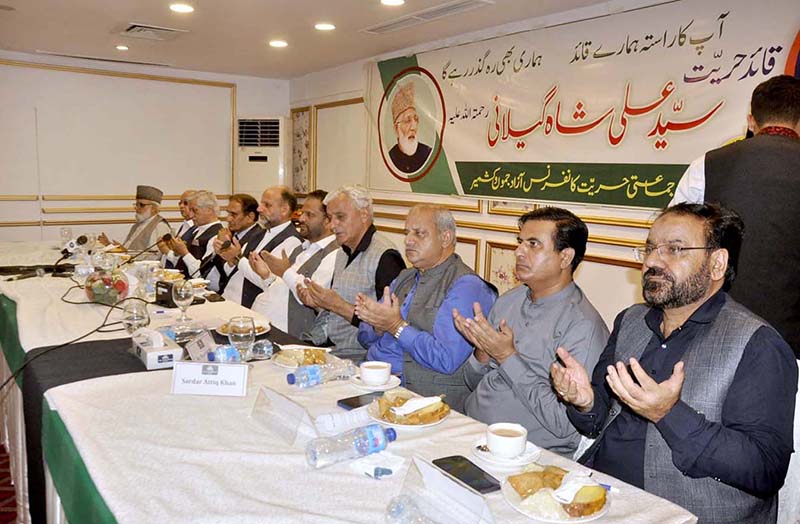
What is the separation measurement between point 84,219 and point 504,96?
473 centimetres

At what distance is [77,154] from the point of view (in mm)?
6664

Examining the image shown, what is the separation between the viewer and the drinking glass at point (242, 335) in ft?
6.58

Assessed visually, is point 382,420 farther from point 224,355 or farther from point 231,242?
point 231,242

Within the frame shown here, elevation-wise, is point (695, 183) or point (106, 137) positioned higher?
point (106, 137)

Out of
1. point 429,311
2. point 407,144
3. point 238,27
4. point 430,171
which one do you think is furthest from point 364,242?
point 407,144

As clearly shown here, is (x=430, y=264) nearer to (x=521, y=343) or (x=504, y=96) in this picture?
(x=521, y=343)

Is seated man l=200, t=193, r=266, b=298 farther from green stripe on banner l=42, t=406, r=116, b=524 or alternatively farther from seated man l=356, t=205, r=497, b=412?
green stripe on banner l=42, t=406, r=116, b=524

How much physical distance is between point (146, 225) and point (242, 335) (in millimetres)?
3868

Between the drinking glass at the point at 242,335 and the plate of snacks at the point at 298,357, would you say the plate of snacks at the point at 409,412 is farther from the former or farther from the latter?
the drinking glass at the point at 242,335

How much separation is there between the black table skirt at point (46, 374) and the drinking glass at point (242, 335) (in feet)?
0.93

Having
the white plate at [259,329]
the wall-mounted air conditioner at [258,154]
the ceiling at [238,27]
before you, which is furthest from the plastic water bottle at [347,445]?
the wall-mounted air conditioner at [258,154]

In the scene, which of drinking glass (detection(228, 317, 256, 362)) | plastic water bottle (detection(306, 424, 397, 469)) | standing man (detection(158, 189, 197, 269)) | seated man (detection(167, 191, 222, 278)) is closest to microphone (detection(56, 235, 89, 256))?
standing man (detection(158, 189, 197, 269))

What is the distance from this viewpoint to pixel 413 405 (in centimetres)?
152

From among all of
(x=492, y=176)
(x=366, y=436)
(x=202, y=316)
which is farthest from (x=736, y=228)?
(x=492, y=176)
